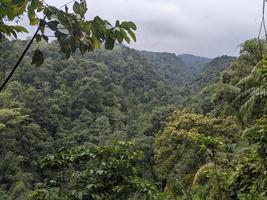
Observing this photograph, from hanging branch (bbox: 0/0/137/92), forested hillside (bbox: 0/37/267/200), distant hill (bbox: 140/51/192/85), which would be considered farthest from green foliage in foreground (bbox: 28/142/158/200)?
distant hill (bbox: 140/51/192/85)

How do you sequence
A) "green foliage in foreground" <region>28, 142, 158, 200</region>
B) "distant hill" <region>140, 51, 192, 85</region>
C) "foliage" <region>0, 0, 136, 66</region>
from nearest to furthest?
1. "foliage" <region>0, 0, 136, 66</region>
2. "green foliage in foreground" <region>28, 142, 158, 200</region>
3. "distant hill" <region>140, 51, 192, 85</region>

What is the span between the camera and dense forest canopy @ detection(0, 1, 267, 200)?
9.10 ft

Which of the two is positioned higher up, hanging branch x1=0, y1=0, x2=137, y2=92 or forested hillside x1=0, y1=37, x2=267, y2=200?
hanging branch x1=0, y1=0, x2=137, y2=92

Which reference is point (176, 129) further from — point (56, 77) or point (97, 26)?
point (56, 77)

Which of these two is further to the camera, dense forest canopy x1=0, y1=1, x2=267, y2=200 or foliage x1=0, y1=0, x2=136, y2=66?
dense forest canopy x1=0, y1=1, x2=267, y2=200

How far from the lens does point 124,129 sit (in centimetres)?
3903

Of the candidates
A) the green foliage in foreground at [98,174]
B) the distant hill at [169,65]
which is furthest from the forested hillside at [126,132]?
the distant hill at [169,65]

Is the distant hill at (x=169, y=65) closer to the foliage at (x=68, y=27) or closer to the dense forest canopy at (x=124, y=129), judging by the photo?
the dense forest canopy at (x=124, y=129)

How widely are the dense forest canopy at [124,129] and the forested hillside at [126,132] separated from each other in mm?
14

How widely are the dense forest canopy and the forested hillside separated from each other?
14 millimetres

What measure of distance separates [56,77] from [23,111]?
Result: 11121 millimetres

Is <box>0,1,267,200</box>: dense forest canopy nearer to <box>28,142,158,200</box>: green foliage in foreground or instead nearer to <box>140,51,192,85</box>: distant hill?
<box>28,142,158,200</box>: green foliage in foreground

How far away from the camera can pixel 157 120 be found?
3155 centimetres

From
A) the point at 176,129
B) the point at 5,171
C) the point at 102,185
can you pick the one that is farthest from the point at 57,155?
the point at 5,171
